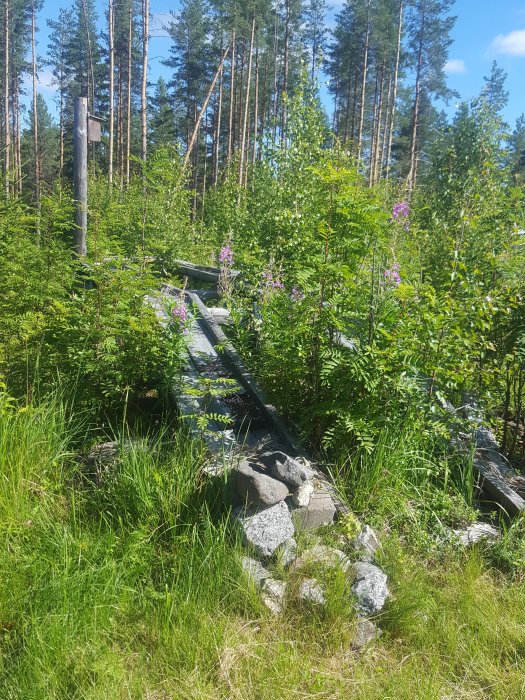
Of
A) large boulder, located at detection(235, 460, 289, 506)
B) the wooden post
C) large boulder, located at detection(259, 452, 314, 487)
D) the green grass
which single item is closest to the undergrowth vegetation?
the green grass

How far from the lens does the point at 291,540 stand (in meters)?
2.87

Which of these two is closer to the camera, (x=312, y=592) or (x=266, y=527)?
(x=312, y=592)

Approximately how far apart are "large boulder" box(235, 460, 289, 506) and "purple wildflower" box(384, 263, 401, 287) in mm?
1524

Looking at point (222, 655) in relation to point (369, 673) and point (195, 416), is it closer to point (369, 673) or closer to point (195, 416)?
point (369, 673)

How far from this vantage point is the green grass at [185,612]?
87.6 inches

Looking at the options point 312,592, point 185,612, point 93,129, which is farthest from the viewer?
point 93,129

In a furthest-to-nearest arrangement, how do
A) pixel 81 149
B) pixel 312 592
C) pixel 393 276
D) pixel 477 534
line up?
pixel 81 149
pixel 393 276
pixel 477 534
pixel 312 592

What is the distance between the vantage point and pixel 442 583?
2891 millimetres

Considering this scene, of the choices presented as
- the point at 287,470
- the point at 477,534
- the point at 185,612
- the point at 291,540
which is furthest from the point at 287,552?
the point at 477,534

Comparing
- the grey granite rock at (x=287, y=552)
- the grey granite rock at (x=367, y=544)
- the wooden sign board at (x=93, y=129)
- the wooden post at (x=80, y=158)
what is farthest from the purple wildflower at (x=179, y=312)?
the wooden sign board at (x=93, y=129)

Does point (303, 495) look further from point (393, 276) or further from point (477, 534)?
point (393, 276)

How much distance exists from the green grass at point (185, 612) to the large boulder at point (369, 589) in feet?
0.24

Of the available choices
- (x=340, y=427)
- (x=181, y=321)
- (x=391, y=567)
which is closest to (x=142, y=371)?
(x=181, y=321)

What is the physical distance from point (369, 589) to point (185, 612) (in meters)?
0.86
